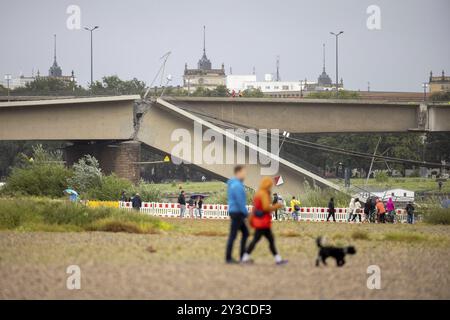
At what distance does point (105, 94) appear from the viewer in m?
65.4

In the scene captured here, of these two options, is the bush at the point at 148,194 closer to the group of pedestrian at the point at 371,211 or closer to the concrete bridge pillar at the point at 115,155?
the concrete bridge pillar at the point at 115,155

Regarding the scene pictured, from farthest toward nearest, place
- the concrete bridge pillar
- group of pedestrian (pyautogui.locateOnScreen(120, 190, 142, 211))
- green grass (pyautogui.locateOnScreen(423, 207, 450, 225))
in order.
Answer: the concrete bridge pillar → group of pedestrian (pyautogui.locateOnScreen(120, 190, 142, 211)) → green grass (pyautogui.locateOnScreen(423, 207, 450, 225))

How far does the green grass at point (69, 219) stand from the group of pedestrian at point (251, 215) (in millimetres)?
9100

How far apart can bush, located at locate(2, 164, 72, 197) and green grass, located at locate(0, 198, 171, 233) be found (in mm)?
22868

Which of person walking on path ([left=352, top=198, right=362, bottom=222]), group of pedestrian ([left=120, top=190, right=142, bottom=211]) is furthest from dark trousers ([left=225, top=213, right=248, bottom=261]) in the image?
person walking on path ([left=352, top=198, right=362, bottom=222])

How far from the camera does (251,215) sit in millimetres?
18203

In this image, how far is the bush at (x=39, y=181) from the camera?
178 ft

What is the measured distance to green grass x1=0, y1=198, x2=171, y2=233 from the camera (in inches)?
1089

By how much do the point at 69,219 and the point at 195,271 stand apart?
12094mm

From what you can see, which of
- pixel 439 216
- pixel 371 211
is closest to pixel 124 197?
pixel 371 211

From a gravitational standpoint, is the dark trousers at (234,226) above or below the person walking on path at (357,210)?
above

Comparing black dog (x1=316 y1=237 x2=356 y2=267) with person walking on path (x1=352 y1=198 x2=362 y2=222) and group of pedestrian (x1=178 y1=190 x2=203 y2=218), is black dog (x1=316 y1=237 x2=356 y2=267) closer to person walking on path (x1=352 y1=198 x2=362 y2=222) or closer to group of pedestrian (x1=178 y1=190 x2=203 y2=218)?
person walking on path (x1=352 y1=198 x2=362 y2=222)

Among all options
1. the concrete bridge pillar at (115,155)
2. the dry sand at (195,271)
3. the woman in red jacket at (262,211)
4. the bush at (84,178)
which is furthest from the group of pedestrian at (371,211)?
the woman in red jacket at (262,211)
